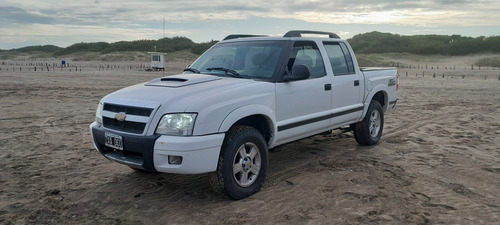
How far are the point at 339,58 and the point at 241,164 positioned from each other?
2699mm

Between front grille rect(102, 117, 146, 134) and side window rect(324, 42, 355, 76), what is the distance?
10.1 ft

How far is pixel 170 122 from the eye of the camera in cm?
405

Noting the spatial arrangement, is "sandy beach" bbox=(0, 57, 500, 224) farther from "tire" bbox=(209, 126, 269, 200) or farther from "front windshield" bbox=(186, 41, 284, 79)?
"front windshield" bbox=(186, 41, 284, 79)

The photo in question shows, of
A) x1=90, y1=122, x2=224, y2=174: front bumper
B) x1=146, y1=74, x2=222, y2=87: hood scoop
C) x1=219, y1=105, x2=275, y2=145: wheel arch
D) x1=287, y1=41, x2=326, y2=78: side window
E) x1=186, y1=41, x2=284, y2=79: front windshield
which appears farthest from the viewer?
x1=287, y1=41, x2=326, y2=78: side window

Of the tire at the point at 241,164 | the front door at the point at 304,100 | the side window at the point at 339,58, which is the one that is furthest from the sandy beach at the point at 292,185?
the side window at the point at 339,58

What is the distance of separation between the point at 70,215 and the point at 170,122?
4.61ft

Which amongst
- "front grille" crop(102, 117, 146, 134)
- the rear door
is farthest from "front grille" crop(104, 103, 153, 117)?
the rear door

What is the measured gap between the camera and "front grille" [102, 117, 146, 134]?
4.16 meters

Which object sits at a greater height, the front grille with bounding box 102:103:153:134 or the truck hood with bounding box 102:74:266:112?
the truck hood with bounding box 102:74:266:112

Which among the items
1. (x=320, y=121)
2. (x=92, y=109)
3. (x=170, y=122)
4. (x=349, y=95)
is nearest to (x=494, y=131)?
(x=349, y=95)

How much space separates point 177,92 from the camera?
434cm

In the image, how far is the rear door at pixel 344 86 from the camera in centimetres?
597

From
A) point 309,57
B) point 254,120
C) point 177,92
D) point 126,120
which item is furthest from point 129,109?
point 309,57

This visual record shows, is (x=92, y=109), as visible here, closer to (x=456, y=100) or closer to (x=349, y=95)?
(x=349, y=95)
